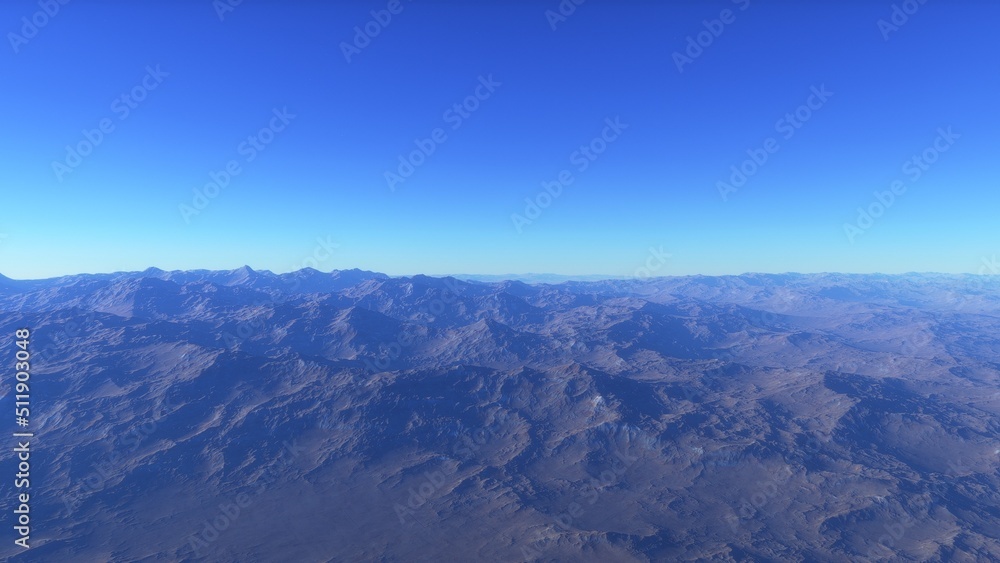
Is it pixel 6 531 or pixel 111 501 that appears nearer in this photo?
pixel 6 531

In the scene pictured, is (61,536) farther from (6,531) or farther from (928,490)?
(928,490)

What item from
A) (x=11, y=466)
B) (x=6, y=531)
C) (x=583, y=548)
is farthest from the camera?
(x=11, y=466)

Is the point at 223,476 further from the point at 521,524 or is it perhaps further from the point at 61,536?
the point at 521,524

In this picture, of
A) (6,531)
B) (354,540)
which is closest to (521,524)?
(354,540)

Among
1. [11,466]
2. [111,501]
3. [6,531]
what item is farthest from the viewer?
[11,466]

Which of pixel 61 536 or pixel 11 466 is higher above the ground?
pixel 11 466

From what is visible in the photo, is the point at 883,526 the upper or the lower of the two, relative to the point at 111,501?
lower

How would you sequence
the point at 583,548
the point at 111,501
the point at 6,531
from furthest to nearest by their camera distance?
the point at 111,501, the point at 6,531, the point at 583,548

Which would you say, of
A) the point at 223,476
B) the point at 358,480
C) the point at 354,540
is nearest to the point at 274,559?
the point at 354,540

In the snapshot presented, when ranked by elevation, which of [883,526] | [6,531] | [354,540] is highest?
[6,531]
